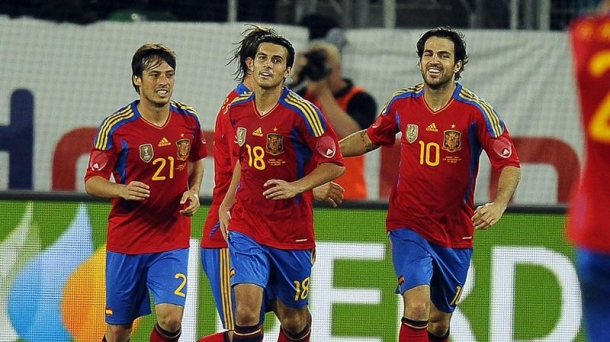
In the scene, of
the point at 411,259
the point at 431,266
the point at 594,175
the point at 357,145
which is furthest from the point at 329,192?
the point at 594,175

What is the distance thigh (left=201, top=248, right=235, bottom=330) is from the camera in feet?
24.6

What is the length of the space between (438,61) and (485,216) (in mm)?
989

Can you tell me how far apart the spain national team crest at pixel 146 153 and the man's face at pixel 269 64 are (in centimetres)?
72

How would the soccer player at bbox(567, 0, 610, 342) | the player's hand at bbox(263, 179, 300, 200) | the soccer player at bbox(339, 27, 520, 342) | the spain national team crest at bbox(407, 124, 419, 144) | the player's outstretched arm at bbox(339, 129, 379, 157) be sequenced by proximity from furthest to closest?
1. the player's outstretched arm at bbox(339, 129, 379, 157)
2. the spain national team crest at bbox(407, 124, 419, 144)
3. the soccer player at bbox(339, 27, 520, 342)
4. the player's hand at bbox(263, 179, 300, 200)
5. the soccer player at bbox(567, 0, 610, 342)

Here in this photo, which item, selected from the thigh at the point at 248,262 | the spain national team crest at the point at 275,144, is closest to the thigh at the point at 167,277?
the thigh at the point at 248,262

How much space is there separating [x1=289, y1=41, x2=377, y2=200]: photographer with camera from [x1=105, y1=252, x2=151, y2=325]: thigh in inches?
83.2

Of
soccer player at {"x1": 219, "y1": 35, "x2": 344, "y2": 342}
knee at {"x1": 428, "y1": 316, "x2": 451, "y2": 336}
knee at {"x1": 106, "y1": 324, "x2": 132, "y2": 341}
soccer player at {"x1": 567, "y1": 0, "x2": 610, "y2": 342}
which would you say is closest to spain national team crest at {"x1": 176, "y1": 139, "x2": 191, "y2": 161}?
soccer player at {"x1": 219, "y1": 35, "x2": 344, "y2": 342}

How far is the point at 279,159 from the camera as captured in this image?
7016 millimetres

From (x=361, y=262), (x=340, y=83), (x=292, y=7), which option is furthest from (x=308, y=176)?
(x=292, y=7)

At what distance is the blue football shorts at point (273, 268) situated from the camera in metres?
6.97

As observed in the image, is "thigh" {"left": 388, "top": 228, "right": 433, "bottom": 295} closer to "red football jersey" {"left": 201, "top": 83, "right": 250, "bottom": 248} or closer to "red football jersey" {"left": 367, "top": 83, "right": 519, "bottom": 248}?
"red football jersey" {"left": 367, "top": 83, "right": 519, "bottom": 248}

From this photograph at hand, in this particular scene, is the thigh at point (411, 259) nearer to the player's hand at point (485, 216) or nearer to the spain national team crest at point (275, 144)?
the player's hand at point (485, 216)

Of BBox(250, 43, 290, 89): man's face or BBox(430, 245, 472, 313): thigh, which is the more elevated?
BBox(250, 43, 290, 89): man's face

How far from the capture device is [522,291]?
851cm
